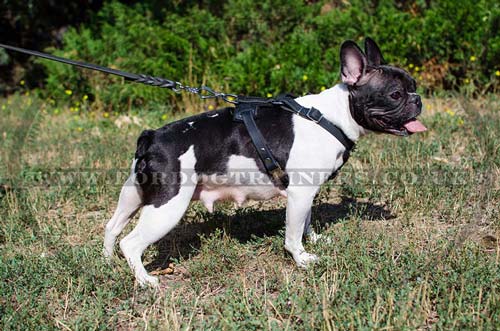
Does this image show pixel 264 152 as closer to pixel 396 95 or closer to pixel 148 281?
pixel 396 95

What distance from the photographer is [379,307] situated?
11.6 ft

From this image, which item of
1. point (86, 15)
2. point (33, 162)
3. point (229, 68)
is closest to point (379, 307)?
point (33, 162)

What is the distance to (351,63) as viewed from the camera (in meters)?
4.21

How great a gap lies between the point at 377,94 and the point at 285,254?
1.44 meters

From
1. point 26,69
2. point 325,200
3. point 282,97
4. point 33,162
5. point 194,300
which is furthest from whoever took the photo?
point 26,69

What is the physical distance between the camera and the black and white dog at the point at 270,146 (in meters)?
4.17

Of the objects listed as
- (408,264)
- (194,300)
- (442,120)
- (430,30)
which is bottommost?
(194,300)

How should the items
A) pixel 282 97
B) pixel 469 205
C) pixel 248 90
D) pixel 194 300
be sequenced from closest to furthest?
pixel 194 300
pixel 282 97
pixel 469 205
pixel 248 90

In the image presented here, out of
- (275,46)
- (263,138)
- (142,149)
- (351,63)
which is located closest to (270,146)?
(263,138)

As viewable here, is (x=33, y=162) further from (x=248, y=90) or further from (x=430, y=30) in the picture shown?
(x=430, y=30)

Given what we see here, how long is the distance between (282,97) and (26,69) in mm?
9285

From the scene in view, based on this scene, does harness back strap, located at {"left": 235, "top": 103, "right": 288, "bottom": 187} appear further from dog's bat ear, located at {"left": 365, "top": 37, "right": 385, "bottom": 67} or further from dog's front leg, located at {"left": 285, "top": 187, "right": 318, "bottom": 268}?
dog's bat ear, located at {"left": 365, "top": 37, "right": 385, "bottom": 67}

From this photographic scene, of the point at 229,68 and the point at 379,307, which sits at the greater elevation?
the point at 229,68

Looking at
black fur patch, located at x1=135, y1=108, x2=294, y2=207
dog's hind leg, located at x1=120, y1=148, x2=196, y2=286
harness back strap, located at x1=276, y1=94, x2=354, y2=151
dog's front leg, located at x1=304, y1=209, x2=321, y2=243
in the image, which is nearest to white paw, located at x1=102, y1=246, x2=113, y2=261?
dog's hind leg, located at x1=120, y1=148, x2=196, y2=286
